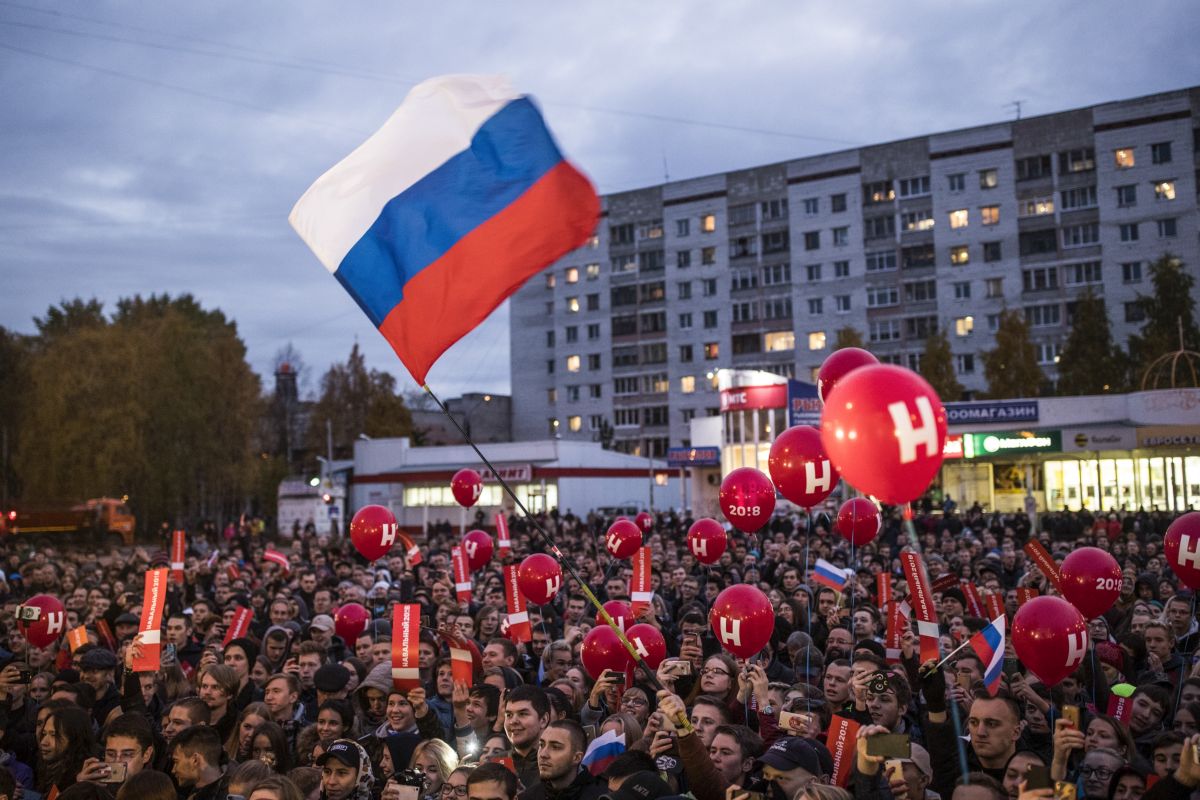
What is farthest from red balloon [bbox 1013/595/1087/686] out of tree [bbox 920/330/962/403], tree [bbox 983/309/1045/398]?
tree [bbox 920/330/962/403]

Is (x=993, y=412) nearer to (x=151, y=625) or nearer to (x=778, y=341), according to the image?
(x=151, y=625)

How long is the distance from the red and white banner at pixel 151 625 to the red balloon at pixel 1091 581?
7106 millimetres

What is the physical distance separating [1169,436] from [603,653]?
31.2 m

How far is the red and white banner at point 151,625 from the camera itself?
770cm

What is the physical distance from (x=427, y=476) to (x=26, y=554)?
90.4 feet

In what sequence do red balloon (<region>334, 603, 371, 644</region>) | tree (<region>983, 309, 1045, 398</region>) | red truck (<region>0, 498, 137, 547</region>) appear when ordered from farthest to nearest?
tree (<region>983, 309, 1045, 398</region>) < red truck (<region>0, 498, 137, 547</region>) < red balloon (<region>334, 603, 371, 644</region>)

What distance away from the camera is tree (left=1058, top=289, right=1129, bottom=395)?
52.5 m

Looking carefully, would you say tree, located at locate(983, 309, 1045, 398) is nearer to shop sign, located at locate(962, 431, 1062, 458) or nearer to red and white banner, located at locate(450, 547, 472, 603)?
shop sign, located at locate(962, 431, 1062, 458)

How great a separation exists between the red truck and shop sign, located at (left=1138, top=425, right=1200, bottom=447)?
41.3 meters

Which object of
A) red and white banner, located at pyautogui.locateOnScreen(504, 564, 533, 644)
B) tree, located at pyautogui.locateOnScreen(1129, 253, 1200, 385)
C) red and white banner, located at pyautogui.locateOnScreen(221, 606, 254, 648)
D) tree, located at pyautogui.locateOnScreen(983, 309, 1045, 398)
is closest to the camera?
red and white banner, located at pyautogui.locateOnScreen(504, 564, 533, 644)

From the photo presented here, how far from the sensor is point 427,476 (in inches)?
2089

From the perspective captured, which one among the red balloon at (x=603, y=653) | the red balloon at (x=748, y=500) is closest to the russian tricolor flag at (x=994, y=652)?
the red balloon at (x=603, y=653)

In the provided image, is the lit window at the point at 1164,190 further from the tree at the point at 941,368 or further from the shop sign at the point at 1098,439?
the shop sign at the point at 1098,439

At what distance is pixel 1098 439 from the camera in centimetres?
3403
